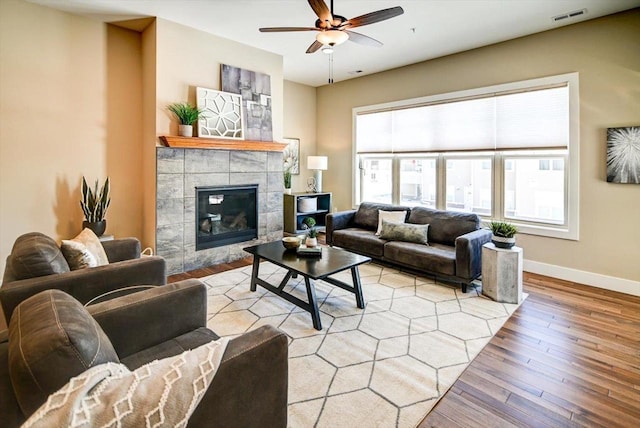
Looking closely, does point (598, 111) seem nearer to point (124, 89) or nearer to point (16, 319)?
point (16, 319)

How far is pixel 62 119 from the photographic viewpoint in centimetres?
389

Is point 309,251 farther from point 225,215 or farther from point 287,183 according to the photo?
point 287,183

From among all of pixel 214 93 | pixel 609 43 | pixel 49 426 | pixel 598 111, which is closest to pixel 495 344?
pixel 49 426

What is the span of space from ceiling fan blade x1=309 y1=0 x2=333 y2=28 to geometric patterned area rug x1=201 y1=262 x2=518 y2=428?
104 inches

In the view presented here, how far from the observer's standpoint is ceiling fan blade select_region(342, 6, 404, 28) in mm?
2707

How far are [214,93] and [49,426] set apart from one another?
4.38 m

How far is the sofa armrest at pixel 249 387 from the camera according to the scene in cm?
115

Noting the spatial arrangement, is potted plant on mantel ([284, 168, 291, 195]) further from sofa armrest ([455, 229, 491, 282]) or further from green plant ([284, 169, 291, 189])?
sofa armrest ([455, 229, 491, 282])

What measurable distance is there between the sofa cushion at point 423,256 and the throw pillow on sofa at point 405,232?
83mm

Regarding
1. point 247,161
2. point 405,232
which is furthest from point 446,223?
point 247,161

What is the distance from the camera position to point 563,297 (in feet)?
11.7

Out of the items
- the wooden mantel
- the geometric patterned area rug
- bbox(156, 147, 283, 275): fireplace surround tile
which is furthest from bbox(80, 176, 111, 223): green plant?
the geometric patterned area rug

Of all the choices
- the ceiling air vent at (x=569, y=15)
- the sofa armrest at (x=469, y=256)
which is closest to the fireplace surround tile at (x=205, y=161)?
the sofa armrest at (x=469, y=256)

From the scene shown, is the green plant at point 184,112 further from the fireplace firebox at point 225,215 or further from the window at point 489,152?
the window at point 489,152
